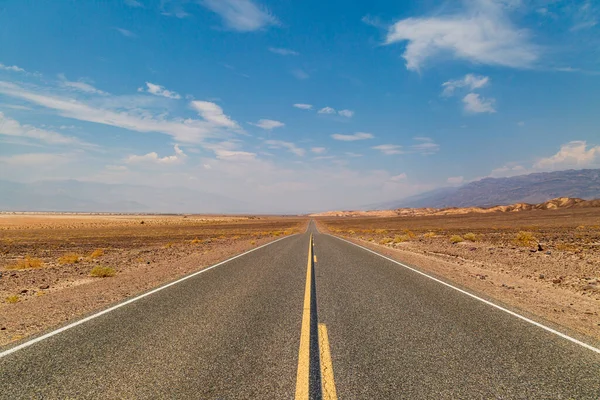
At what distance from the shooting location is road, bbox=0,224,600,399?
12.0 ft

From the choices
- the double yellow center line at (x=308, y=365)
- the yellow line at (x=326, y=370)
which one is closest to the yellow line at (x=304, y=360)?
the double yellow center line at (x=308, y=365)

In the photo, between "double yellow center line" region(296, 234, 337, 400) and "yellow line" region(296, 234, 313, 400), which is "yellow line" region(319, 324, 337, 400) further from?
"yellow line" region(296, 234, 313, 400)

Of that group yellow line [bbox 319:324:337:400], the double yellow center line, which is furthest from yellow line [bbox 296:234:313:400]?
yellow line [bbox 319:324:337:400]

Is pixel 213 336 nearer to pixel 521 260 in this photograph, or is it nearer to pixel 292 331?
pixel 292 331

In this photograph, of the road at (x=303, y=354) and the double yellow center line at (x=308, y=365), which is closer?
the double yellow center line at (x=308, y=365)

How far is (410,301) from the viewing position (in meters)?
7.64

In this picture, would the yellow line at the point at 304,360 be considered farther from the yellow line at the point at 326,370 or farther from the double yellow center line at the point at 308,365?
the yellow line at the point at 326,370

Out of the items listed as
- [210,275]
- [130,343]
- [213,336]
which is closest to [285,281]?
[210,275]

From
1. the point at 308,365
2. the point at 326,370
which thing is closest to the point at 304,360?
the point at 308,365

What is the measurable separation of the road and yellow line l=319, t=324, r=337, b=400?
17 mm

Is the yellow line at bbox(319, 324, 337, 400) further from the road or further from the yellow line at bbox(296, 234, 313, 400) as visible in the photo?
the yellow line at bbox(296, 234, 313, 400)

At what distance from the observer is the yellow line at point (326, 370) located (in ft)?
11.4

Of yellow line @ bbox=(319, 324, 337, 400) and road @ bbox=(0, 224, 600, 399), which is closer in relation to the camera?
yellow line @ bbox=(319, 324, 337, 400)

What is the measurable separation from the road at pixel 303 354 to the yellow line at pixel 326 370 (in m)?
0.02
